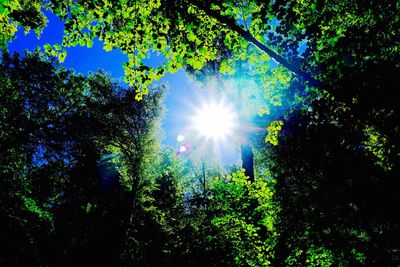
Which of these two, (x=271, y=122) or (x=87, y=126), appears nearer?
(x=271, y=122)

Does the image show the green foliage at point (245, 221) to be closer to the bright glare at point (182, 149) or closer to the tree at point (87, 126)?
the tree at point (87, 126)

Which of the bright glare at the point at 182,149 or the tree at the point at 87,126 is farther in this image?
the bright glare at the point at 182,149

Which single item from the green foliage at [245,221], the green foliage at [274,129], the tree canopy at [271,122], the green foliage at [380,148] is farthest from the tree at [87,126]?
the green foliage at [380,148]

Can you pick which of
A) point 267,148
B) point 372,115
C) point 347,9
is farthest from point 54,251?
point 267,148

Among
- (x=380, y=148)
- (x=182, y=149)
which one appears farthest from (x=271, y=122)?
(x=182, y=149)

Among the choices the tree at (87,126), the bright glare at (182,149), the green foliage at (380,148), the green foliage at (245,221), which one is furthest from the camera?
the bright glare at (182,149)

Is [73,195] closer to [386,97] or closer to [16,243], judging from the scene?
[16,243]

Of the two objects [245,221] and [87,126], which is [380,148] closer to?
[245,221]

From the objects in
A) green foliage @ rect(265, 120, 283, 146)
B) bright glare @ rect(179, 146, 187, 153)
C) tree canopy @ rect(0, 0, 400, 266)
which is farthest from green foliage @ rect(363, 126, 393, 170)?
bright glare @ rect(179, 146, 187, 153)

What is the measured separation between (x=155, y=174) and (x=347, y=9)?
18847mm

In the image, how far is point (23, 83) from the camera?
74.0 ft

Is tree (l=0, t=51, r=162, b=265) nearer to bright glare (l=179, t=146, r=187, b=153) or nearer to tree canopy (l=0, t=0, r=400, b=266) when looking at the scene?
tree canopy (l=0, t=0, r=400, b=266)

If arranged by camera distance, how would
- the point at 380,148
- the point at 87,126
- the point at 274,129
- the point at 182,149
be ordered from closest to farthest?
the point at 274,129 → the point at 380,148 → the point at 87,126 → the point at 182,149

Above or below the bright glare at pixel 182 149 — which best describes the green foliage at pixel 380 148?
below
